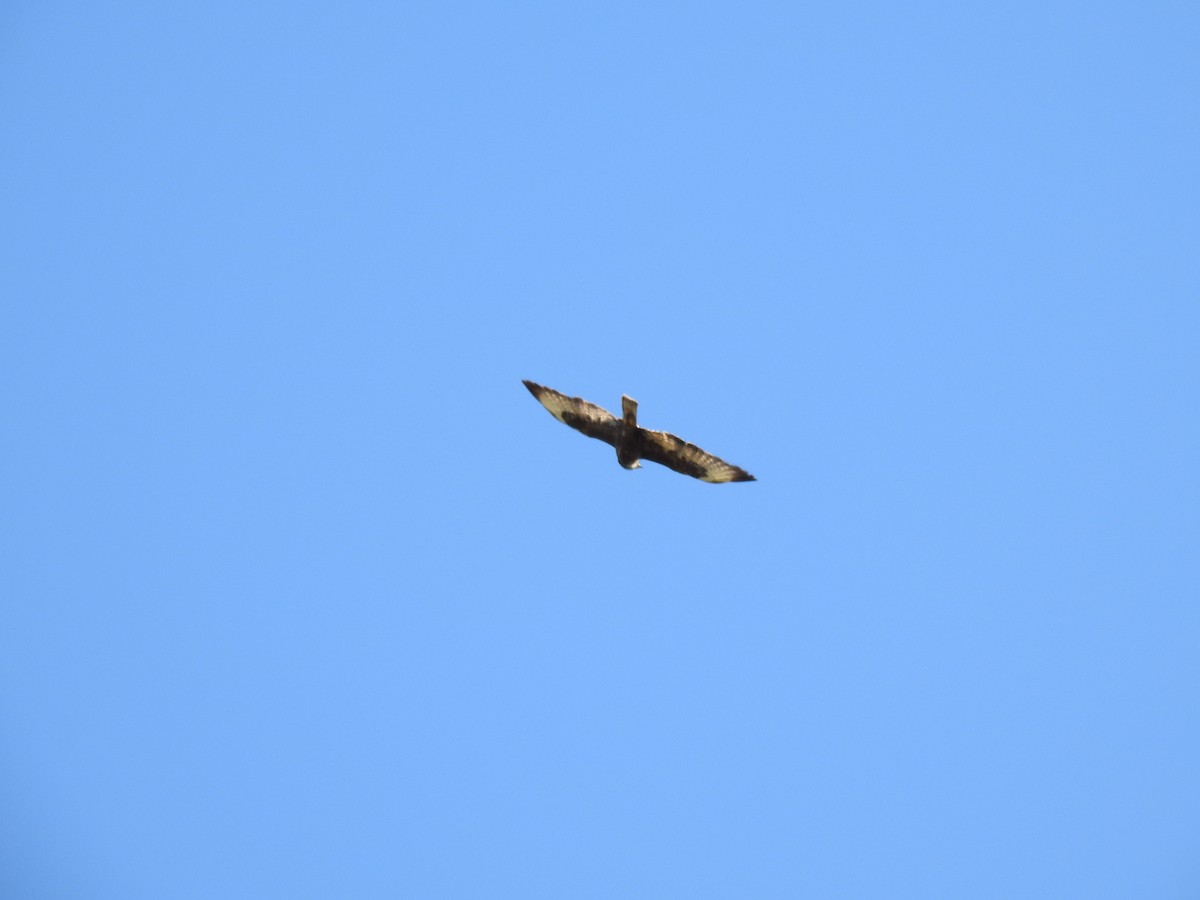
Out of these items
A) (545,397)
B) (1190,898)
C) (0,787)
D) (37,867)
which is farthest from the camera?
(0,787)

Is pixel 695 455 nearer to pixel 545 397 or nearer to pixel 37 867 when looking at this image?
pixel 545 397

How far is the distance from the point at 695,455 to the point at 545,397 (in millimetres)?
2931

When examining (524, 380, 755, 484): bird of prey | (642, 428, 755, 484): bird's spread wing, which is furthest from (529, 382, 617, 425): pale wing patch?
(642, 428, 755, 484): bird's spread wing

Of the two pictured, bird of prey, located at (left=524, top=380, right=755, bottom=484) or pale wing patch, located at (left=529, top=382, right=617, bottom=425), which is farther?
pale wing patch, located at (left=529, top=382, right=617, bottom=425)

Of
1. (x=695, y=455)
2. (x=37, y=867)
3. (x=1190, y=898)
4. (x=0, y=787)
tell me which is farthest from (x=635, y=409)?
(x=0, y=787)

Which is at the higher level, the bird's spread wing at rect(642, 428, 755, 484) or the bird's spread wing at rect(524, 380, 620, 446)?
the bird's spread wing at rect(524, 380, 620, 446)

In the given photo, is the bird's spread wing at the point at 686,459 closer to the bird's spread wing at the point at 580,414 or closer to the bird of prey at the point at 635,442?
the bird of prey at the point at 635,442

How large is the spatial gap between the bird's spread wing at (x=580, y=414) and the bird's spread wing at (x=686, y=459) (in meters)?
0.67

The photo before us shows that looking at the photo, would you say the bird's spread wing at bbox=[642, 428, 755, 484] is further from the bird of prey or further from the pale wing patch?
the pale wing patch

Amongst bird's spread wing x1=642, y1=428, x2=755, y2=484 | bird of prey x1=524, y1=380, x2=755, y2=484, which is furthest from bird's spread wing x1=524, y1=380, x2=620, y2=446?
bird's spread wing x1=642, y1=428, x2=755, y2=484

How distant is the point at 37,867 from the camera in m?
122

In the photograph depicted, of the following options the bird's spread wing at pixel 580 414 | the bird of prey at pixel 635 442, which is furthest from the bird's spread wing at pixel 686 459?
the bird's spread wing at pixel 580 414

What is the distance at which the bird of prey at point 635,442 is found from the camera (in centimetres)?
1716

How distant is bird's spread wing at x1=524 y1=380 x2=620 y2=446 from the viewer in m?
17.9
